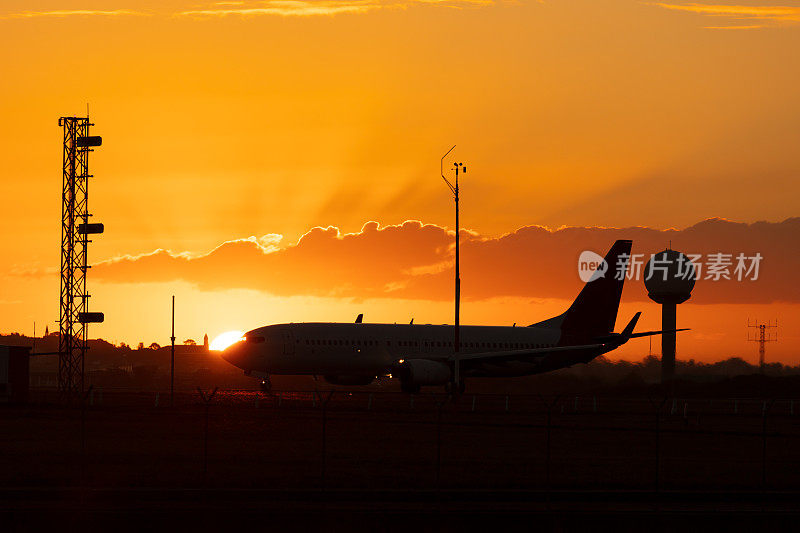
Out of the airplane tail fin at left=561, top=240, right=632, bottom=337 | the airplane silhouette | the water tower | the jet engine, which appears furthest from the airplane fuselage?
the water tower

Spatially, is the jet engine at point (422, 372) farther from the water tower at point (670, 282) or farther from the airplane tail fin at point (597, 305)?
A: the water tower at point (670, 282)

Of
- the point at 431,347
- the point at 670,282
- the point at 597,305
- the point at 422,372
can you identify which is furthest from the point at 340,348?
the point at 670,282

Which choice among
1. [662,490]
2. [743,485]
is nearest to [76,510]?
[662,490]

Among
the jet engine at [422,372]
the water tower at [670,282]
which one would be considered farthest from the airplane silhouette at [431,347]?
the water tower at [670,282]

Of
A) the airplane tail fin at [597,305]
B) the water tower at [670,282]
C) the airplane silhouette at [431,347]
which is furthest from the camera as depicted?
the water tower at [670,282]

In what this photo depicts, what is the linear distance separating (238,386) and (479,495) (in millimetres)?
102559

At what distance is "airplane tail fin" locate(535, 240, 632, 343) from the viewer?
277ft

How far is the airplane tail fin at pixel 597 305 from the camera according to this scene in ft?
277

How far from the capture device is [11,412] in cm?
5450

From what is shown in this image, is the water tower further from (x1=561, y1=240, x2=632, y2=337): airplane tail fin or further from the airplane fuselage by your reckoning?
the airplane fuselage

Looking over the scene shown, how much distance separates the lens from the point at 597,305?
85312 millimetres

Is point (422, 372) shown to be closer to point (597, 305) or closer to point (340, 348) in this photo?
point (340, 348)

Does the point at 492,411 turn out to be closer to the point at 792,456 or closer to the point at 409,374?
the point at 409,374

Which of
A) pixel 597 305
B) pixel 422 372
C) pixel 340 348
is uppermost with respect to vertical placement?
pixel 597 305
